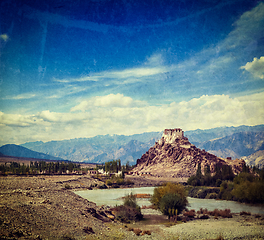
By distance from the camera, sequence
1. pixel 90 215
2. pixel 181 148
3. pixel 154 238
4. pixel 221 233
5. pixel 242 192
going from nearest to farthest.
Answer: pixel 154 238 → pixel 221 233 → pixel 90 215 → pixel 242 192 → pixel 181 148

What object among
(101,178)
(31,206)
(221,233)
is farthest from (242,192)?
(101,178)

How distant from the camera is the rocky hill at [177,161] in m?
161

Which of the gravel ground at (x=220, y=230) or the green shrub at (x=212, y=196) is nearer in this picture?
the gravel ground at (x=220, y=230)

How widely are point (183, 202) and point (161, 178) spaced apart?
108m

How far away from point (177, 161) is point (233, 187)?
9950 centimetres

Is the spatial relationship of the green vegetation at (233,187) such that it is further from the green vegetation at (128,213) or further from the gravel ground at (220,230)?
the green vegetation at (128,213)

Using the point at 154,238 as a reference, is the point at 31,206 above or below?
above

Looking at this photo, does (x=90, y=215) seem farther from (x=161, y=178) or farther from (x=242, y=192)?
(x=161, y=178)

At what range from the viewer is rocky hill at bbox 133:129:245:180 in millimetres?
160750

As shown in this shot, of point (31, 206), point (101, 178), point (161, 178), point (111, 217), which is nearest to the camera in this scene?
point (31, 206)

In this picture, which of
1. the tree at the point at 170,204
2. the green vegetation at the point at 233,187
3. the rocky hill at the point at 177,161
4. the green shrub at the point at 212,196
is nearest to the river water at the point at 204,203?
the green vegetation at the point at 233,187

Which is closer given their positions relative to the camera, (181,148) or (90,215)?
(90,215)

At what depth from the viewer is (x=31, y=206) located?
97.5 feet

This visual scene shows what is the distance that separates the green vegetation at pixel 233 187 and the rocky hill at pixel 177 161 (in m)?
47.9
